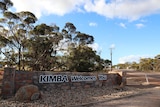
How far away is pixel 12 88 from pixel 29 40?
1797cm

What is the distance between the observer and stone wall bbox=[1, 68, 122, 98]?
385 inches

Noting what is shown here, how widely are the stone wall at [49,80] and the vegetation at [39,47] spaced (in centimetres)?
1293

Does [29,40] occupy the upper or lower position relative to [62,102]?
upper

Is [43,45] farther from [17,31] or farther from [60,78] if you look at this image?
[60,78]

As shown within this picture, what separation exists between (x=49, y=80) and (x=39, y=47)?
16411mm

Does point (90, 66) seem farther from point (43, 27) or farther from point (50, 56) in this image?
point (43, 27)

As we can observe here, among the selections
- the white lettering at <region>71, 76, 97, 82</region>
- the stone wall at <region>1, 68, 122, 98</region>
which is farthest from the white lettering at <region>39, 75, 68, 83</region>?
the white lettering at <region>71, 76, 97, 82</region>

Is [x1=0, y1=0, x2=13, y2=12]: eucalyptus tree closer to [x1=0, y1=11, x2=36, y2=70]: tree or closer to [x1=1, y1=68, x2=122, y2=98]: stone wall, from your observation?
[x1=0, y1=11, x2=36, y2=70]: tree

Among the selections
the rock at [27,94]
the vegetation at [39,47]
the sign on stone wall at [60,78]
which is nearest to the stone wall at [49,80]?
the sign on stone wall at [60,78]

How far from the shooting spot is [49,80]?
11.6 metres

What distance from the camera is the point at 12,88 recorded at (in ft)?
32.4

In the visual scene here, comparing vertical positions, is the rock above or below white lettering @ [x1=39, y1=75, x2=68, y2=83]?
below

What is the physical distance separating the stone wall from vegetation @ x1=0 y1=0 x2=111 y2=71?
509 inches

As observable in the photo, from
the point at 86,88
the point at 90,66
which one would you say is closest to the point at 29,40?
the point at 90,66
